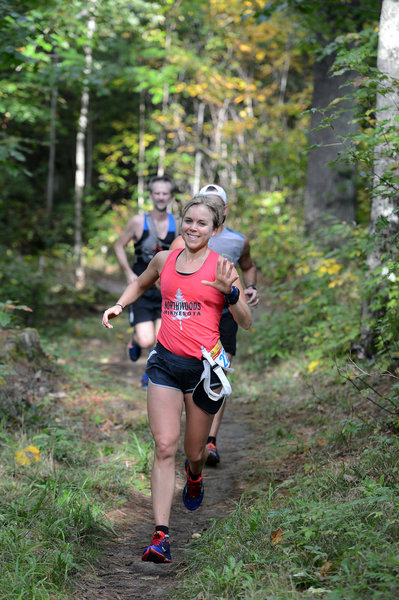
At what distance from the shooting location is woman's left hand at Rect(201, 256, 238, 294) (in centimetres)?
339

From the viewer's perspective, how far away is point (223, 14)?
694 inches

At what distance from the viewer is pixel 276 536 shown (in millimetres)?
3086

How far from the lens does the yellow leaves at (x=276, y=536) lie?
3012mm

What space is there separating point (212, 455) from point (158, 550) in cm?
185

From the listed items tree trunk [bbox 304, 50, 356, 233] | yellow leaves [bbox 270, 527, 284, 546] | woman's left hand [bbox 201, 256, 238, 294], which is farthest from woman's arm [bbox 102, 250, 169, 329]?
tree trunk [bbox 304, 50, 356, 233]

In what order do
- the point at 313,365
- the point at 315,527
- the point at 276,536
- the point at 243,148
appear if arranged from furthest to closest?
the point at 243,148, the point at 313,365, the point at 276,536, the point at 315,527

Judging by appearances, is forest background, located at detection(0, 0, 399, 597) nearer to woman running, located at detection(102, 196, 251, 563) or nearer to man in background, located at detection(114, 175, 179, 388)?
woman running, located at detection(102, 196, 251, 563)

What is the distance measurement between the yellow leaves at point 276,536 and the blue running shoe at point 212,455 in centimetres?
200

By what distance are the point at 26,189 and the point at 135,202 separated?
3837 mm

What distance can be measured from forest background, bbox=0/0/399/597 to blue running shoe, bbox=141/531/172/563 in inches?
67.8

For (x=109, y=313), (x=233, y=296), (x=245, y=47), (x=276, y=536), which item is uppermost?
(x=245, y=47)

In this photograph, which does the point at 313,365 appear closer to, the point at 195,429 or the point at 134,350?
the point at 134,350

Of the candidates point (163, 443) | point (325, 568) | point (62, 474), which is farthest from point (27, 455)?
point (325, 568)

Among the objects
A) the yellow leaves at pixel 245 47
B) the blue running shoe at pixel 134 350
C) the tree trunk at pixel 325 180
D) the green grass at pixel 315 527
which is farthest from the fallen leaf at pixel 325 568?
the yellow leaves at pixel 245 47
